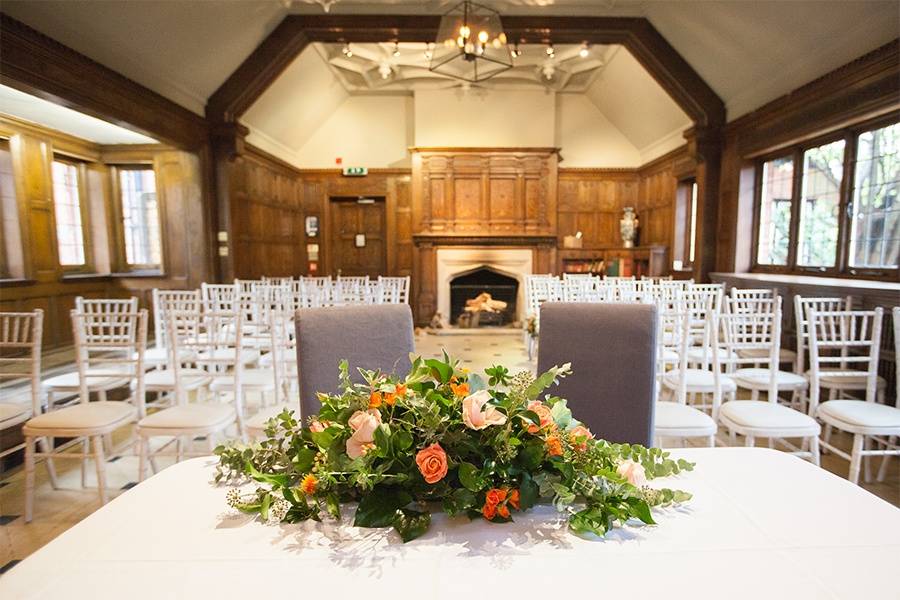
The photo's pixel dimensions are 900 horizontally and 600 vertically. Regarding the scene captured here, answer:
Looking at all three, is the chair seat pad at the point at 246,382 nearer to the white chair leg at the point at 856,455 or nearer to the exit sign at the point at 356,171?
the white chair leg at the point at 856,455

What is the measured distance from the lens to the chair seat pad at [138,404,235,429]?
7.34 ft

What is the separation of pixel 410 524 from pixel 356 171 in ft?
26.2

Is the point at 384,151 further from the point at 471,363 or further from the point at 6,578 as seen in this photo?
the point at 6,578

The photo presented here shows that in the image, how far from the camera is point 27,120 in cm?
489

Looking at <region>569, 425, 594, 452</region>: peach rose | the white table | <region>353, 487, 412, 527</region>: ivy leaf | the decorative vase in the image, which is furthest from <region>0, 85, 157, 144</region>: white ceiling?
the decorative vase

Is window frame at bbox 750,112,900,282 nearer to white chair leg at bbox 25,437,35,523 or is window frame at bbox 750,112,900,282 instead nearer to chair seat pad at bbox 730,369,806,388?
chair seat pad at bbox 730,369,806,388

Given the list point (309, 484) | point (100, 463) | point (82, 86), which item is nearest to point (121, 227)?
point (82, 86)

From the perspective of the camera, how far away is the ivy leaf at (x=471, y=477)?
84cm

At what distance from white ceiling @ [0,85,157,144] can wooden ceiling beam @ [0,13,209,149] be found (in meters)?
0.46

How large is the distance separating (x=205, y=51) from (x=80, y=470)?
13.1 ft

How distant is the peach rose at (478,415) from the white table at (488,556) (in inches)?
9.1

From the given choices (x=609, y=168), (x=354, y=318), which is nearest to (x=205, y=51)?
(x=354, y=318)

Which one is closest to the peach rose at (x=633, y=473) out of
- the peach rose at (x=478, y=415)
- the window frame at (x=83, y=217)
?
the peach rose at (x=478, y=415)

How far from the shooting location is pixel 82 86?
146 inches
